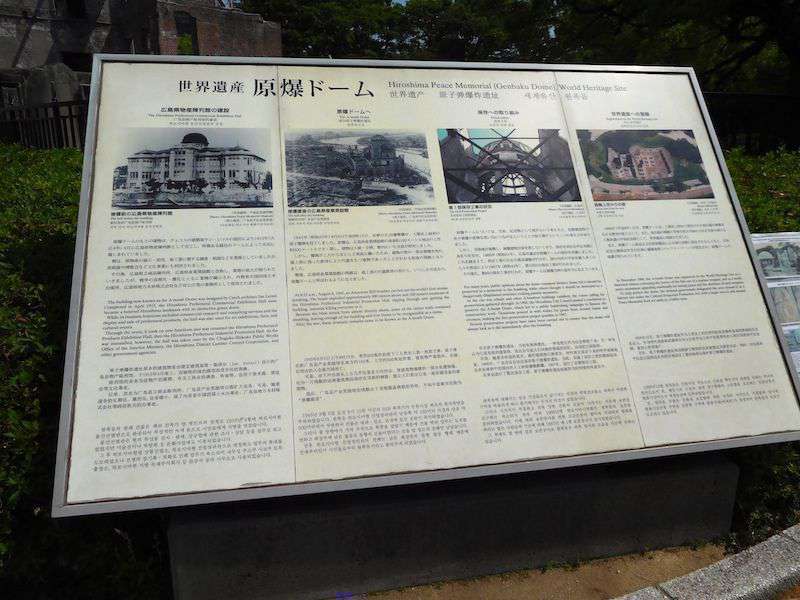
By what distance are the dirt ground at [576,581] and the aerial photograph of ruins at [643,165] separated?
1.92m

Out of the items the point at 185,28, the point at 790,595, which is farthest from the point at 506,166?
the point at 185,28

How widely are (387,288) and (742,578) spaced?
210 cm

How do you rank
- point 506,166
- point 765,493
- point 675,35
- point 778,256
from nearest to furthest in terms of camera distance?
point 506,166
point 765,493
point 778,256
point 675,35

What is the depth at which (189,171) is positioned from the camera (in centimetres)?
274

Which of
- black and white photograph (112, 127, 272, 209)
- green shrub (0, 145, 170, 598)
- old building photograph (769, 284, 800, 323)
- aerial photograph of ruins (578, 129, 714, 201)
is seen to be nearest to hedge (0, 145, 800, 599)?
green shrub (0, 145, 170, 598)

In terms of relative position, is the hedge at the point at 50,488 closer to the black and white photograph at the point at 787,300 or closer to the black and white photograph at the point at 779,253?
the black and white photograph at the point at 787,300

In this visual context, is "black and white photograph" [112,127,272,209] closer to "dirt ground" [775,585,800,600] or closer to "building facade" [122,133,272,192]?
"building facade" [122,133,272,192]

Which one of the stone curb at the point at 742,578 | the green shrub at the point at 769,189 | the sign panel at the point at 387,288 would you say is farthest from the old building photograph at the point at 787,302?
the stone curb at the point at 742,578

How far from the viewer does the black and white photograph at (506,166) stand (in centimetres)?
300

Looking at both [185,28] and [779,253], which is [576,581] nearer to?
[779,253]

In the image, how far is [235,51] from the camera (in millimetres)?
21281

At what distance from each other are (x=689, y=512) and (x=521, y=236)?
170cm

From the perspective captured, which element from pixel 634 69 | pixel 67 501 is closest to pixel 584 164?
pixel 634 69

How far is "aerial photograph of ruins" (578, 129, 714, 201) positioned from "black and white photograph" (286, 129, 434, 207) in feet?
3.23
